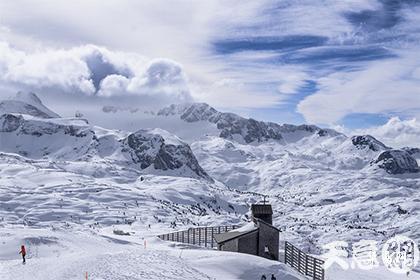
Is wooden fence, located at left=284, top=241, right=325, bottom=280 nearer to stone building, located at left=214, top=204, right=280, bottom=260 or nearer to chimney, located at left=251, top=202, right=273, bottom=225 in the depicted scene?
stone building, located at left=214, top=204, right=280, bottom=260

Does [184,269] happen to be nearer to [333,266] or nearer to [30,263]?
[30,263]

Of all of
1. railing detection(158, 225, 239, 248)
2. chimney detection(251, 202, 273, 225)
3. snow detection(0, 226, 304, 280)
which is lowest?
railing detection(158, 225, 239, 248)

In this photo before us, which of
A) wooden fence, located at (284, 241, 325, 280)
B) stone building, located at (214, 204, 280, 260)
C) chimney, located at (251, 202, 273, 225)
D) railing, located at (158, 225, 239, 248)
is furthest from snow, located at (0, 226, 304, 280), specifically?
railing, located at (158, 225, 239, 248)

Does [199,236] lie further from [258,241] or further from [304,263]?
[304,263]

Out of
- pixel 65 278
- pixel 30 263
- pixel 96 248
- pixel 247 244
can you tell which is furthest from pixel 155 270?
pixel 96 248

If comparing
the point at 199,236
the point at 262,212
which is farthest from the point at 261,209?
the point at 199,236

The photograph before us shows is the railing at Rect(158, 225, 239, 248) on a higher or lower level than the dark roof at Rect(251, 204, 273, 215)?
lower

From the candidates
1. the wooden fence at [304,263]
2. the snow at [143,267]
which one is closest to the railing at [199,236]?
the wooden fence at [304,263]

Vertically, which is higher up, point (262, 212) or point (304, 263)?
point (262, 212)

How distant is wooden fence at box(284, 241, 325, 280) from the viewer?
126 feet

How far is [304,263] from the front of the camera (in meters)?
42.3

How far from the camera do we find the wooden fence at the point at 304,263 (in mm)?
38531

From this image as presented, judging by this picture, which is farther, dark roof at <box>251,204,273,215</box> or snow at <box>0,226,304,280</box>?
dark roof at <box>251,204,273,215</box>

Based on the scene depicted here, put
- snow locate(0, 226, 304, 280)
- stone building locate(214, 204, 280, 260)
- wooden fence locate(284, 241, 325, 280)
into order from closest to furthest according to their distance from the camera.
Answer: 1. snow locate(0, 226, 304, 280)
2. wooden fence locate(284, 241, 325, 280)
3. stone building locate(214, 204, 280, 260)
